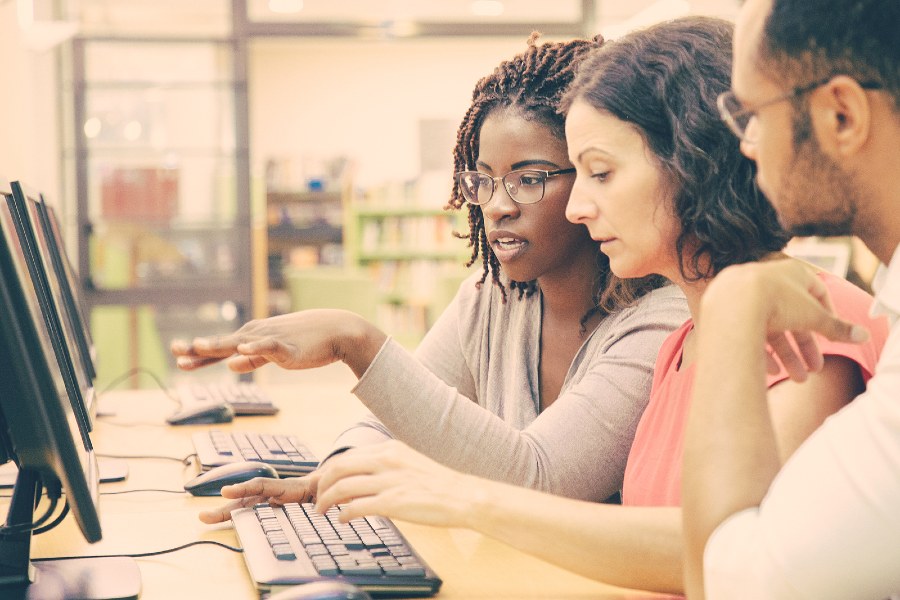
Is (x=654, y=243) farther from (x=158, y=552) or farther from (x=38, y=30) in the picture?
(x=38, y=30)

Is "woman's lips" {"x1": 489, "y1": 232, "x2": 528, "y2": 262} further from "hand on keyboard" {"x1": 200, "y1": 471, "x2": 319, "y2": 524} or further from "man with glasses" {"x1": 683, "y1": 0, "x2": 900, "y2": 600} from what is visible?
"man with glasses" {"x1": 683, "y1": 0, "x2": 900, "y2": 600}

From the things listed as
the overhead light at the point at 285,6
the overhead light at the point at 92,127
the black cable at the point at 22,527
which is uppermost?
the overhead light at the point at 285,6

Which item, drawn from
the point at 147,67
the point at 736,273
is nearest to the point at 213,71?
the point at 147,67

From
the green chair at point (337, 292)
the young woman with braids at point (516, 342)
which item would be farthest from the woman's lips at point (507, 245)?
the green chair at point (337, 292)

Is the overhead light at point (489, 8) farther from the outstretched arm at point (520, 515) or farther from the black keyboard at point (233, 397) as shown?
the outstretched arm at point (520, 515)

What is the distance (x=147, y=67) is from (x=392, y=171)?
174 inches

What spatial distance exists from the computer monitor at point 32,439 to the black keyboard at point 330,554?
0.44 feet

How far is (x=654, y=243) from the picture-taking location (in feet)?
3.87

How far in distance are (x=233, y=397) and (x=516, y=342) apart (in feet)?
3.17

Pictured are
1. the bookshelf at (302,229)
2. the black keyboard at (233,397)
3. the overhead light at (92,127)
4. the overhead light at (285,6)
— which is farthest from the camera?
the bookshelf at (302,229)

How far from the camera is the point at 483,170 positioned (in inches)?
60.7

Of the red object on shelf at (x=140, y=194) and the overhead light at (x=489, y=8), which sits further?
the overhead light at (x=489, y=8)

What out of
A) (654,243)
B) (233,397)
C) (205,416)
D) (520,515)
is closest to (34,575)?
(520,515)

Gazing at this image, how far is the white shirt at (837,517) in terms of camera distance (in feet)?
2.20
